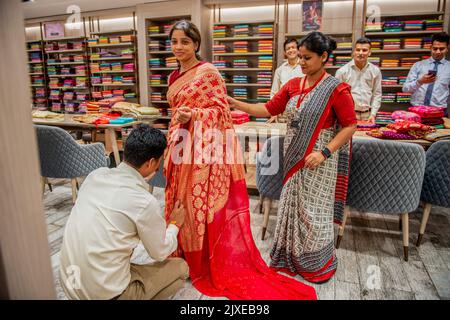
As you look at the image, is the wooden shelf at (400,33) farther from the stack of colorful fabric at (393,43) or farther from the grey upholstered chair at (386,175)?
the grey upholstered chair at (386,175)

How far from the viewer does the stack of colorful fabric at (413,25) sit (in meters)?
4.53

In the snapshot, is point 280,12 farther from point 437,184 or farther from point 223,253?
point 223,253

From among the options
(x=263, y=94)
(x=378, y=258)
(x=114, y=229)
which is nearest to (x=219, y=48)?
(x=263, y=94)

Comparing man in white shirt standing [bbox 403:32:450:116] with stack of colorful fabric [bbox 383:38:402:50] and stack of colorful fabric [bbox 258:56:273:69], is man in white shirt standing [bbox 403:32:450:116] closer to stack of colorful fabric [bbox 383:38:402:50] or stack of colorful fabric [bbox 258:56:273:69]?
stack of colorful fabric [bbox 383:38:402:50]

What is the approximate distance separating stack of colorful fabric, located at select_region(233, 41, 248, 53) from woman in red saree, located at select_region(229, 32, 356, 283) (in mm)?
3696

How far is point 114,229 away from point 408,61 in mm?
4976

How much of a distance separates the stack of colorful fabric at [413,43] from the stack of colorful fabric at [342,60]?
773mm

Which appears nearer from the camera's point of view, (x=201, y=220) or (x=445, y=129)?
(x=201, y=220)

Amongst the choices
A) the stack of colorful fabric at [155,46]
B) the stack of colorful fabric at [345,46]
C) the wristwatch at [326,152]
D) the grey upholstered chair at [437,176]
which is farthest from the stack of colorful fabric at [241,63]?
the wristwatch at [326,152]

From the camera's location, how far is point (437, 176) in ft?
7.25

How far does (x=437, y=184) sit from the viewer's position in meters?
2.22
